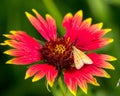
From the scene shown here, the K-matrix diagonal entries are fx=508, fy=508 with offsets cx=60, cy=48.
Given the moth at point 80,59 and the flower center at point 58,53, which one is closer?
the moth at point 80,59

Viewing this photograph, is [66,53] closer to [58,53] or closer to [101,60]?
[58,53]

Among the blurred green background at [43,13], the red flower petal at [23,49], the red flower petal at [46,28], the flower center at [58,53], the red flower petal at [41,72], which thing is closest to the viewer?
the red flower petal at [41,72]

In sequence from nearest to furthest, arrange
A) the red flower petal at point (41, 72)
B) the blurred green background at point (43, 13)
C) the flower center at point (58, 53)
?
the red flower petal at point (41, 72) → the flower center at point (58, 53) → the blurred green background at point (43, 13)

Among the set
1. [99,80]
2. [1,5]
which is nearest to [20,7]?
[1,5]

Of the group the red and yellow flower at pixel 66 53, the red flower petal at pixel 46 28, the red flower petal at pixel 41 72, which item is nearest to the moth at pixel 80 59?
the red and yellow flower at pixel 66 53

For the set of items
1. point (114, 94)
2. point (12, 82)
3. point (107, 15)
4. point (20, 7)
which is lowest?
point (114, 94)

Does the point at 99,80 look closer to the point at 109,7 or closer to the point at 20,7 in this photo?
the point at 109,7

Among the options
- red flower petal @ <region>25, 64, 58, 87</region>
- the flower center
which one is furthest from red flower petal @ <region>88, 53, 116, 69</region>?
red flower petal @ <region>25, 64, 58, 87</region>

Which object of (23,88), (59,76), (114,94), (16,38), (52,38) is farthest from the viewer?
(23,88)

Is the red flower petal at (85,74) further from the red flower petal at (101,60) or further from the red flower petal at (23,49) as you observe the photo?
the red flower petal at (23,49)
